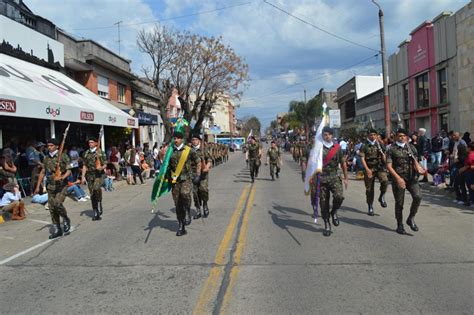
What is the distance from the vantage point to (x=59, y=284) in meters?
5.29

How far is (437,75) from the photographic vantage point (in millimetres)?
23641

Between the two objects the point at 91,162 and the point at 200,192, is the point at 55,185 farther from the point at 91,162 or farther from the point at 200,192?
the point at 200,192

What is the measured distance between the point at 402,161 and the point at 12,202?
8762 mm

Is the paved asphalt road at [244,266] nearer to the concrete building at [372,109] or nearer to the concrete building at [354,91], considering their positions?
the concrete building at [372,109]

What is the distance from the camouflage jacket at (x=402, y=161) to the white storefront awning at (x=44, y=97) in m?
10.2

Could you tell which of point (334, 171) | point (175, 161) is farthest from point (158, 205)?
point (334, 171)

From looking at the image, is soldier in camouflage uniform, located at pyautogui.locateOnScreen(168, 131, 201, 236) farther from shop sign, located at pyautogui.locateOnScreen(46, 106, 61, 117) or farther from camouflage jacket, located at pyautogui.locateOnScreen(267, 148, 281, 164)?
camouflage jacket, located at pyautogui.locateOnScreen(267, 148, 281, 164)

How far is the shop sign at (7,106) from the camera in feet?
39.7

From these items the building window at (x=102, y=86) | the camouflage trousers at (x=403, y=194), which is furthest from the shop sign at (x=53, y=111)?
the camouflage trousers at (x=403, y=194)

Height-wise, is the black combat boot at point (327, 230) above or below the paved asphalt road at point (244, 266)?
above

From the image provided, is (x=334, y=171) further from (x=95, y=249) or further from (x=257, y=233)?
(x=95, y=249)

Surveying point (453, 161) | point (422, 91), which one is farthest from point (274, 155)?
point (422, 91)

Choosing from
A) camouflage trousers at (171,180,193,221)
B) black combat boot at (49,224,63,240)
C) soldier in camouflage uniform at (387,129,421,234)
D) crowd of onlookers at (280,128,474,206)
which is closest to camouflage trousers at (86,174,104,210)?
black combat boot at (49,224,63,240)

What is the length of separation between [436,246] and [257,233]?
288 centimetres
